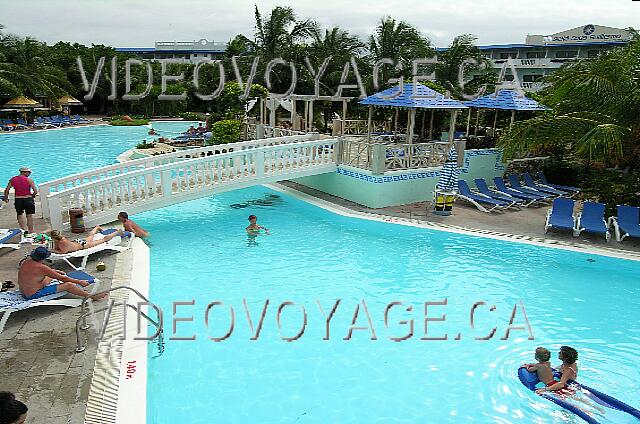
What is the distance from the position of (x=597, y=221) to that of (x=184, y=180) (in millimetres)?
9819

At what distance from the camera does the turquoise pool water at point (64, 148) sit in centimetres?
2083

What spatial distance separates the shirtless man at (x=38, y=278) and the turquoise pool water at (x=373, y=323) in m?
1.68

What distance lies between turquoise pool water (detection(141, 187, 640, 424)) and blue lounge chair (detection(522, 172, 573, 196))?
208 inches

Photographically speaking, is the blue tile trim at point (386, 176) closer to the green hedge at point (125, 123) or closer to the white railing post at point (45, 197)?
the white railing post at point (45, 197)

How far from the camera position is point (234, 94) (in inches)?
1033

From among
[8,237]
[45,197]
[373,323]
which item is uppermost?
[45,197]

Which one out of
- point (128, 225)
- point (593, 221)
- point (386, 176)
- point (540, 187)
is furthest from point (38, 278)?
point (540, 187)

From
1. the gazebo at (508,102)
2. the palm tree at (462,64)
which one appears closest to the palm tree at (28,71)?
the palm tree at (462,64)

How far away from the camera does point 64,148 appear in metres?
27.0

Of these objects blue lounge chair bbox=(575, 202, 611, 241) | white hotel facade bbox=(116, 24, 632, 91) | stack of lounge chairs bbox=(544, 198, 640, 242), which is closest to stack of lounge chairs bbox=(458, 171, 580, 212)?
stack of lounge chairs bbox=(544, 198, 640, 242)

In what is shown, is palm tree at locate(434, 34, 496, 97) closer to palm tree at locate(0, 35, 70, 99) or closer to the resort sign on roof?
palm tree at locate(0, 35, 70, 99)

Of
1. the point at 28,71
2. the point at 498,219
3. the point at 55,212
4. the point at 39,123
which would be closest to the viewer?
the point at 55,212

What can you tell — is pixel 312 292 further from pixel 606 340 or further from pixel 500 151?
pixel 500 151

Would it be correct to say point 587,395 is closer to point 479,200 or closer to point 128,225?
point 128,225
